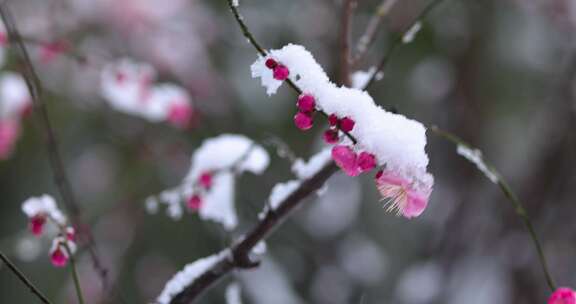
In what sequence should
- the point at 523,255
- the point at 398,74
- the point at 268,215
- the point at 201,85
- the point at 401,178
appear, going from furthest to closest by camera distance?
the point at 201,85, the point at 398,74, the point at 523,255, the point at 268,215, the point at 401,178

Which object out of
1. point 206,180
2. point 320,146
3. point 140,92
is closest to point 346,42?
point 206,180

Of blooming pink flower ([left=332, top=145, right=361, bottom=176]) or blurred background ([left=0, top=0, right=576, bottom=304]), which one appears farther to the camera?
blurred background ([left=0, top=0, right=576, bottom=304])

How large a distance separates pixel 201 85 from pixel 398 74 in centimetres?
134

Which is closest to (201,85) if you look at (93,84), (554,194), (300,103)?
(93,84)

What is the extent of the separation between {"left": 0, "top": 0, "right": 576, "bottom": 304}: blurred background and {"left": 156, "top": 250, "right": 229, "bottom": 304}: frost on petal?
1.89 metres

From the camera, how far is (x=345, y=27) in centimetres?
135

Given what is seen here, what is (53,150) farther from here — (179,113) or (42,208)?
(179,113)

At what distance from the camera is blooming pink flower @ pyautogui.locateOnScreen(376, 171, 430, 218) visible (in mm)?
869

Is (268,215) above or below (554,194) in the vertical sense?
Result: above

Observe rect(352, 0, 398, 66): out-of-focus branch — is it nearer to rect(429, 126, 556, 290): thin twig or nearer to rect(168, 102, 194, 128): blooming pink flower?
rect(429, 126, 556, 290): thin twig

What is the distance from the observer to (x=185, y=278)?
1208 millimetres

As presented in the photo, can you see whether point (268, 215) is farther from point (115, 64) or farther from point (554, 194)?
point (554, 194)

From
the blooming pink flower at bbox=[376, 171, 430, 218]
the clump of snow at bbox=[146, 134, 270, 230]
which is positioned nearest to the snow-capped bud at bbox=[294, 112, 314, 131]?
the blooming pink flower at bbox=[376, 171, 430, 218]

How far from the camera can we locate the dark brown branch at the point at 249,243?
1198mm
